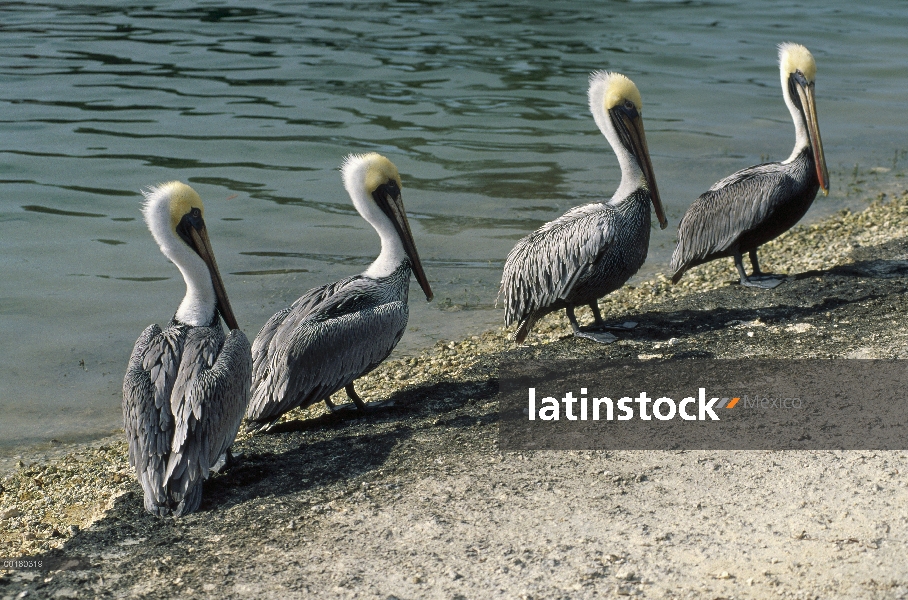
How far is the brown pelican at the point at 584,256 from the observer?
18.6 ft

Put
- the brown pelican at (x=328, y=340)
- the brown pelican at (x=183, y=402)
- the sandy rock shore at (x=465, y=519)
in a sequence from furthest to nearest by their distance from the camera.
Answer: the brown pelican at (x=328, y=340), the brown pelican at (x=183, y=402), the sandy rock shore at (x=465, y=519)

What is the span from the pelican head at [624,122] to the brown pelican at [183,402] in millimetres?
2694

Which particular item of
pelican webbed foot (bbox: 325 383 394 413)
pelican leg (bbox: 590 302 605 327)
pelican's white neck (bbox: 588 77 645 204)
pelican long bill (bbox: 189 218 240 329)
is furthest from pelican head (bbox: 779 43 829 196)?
pelican long bill (bbox: 189 218 240 329)

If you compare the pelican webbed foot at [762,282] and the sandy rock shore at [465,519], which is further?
the pelican webbed foot at [762,282]

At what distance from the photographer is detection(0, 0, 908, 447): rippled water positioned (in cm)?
727

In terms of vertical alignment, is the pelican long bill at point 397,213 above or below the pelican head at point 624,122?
below

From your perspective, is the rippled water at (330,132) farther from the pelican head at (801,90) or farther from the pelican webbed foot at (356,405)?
the pelican head at (801,90)

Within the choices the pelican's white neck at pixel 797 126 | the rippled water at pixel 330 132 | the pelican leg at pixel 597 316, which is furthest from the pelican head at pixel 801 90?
the pelican leg at pixel 597 316

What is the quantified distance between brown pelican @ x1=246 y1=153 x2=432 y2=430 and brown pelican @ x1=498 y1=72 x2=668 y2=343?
76 centimetres

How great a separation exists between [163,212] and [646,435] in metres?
2.42

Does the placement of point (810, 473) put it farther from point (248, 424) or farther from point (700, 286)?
point (700, 286)

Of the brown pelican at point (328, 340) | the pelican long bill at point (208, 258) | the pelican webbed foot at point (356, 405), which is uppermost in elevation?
the pelican long bill at point (208, 258)

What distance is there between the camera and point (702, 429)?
4.25 meters

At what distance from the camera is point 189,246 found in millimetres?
4875
